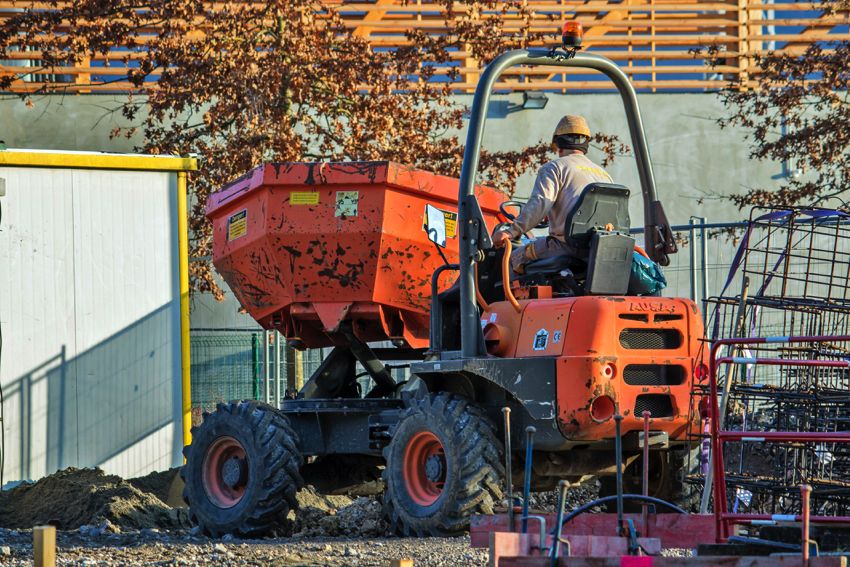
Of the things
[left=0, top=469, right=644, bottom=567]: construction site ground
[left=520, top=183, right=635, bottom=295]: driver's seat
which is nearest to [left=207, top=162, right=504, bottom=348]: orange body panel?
[left=520, top=183, right=635, bottom=295]: driver's seat

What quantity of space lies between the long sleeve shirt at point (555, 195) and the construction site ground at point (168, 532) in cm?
204

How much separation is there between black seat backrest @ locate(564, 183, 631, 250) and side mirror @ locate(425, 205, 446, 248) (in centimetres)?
153

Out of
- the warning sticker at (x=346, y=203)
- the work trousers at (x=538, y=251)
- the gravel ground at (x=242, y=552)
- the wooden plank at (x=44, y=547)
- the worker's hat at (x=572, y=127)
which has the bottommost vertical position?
the gravel ground at (x=242, y=552)

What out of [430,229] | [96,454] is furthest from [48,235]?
[430,229]

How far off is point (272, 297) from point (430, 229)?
1400mm

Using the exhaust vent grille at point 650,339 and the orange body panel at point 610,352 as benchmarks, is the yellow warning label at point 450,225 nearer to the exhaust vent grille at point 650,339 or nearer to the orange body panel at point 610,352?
the orange body panel at point 610,352

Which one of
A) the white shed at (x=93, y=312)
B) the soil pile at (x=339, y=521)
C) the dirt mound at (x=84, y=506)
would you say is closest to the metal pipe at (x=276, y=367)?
the white shed at (x=93, y=312)

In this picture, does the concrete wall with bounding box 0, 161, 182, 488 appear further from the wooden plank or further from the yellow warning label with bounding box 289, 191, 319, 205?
the wooden plank

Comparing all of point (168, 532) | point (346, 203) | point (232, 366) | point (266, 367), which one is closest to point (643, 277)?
point (346, 203)

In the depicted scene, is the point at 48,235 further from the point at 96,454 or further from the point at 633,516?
the point at 633,516

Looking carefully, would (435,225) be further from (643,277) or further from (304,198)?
(643,277)

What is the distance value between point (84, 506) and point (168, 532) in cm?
112

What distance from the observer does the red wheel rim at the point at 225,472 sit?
760 centimetres

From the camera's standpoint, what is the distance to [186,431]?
11.4 meters
